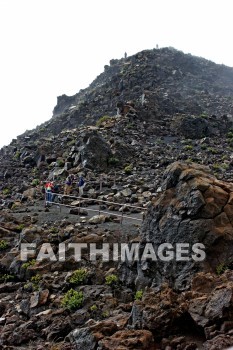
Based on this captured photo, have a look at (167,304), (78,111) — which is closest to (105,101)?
(78,111)

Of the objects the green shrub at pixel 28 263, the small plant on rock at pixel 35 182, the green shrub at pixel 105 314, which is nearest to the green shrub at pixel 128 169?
the small plant on rock at pixel 35 182

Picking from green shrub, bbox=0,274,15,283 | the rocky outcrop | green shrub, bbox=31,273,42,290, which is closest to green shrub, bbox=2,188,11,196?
green shrub, bbox=0,274,15,283

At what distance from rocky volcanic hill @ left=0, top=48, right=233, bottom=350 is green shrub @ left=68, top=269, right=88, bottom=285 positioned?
0.04m

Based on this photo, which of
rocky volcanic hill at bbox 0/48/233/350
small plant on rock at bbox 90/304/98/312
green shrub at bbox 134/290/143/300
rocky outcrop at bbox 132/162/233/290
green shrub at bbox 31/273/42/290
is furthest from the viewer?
green shrub at bbox 31/273/42/290

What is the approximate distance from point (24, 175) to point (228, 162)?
19.8 m

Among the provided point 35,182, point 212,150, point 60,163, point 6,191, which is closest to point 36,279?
point 6,191

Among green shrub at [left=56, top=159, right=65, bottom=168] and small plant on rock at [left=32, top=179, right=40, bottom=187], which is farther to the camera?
green shrub at [left=56, top=159, right=65, bottom=168]

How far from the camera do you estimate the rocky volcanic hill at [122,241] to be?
7867 mm

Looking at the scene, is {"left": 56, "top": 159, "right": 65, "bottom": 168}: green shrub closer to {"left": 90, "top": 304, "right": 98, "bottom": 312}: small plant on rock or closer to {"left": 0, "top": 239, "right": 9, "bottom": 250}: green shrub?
{"left": 0, "top": 239, "right": 9, "bottom": 250}: green shrub

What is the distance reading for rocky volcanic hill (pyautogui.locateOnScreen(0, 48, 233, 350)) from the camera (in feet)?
25.8

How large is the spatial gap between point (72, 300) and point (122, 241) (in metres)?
4.45

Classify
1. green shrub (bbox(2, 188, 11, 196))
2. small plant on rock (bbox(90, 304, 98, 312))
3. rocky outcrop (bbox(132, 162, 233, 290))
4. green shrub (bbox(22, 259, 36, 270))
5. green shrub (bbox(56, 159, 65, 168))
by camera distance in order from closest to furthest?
rocky outcrop (bbox(132, 162, 233, 290)), small plant on rock (bbox(90, 304, 98, 312)), green shrub (bbox(22, 259, 36, 270)), green shrub (bbox(2, 188, 11, 196)), green shrub (bbox(56, 159, 65, 168))

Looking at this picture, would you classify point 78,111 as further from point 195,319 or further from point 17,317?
point 195,319

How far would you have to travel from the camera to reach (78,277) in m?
13.8
